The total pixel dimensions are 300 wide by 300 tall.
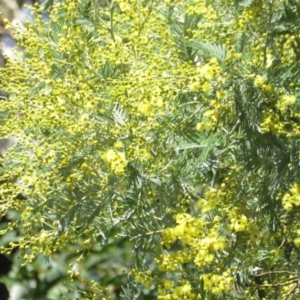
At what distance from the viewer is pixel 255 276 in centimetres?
190

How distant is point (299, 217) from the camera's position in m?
1.74

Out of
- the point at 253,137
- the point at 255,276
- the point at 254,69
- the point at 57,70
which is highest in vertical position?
the point at 57,70

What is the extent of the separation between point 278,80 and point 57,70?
2.09 feet

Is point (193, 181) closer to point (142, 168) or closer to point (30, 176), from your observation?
point (142, 168)

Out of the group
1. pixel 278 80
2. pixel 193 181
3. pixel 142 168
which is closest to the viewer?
pixel 278 80

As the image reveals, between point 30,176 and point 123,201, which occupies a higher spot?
point 30,176

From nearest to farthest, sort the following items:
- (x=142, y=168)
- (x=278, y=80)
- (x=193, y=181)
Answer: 1. (x=278, y=80)
2. (x=142, y=168)
3. (x=193, y=181)

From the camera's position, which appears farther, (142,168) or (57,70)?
(57,70)

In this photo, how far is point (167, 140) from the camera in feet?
5.52

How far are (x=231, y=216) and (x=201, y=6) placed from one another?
0.57 metres

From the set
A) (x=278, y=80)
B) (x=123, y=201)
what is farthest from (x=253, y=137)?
(x=123, y=201)

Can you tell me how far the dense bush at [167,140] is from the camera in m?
1.54

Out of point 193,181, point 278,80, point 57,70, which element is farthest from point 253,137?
point 57,70

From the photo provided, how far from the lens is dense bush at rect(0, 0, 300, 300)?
60.5 inches
